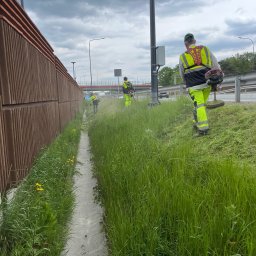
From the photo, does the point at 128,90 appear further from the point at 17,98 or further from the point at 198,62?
the point at 17,98

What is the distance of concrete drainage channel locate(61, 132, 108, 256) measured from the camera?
3485 mm

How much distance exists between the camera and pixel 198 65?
6770mm

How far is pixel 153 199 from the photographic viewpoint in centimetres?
329

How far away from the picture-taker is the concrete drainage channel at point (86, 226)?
349 centimetres

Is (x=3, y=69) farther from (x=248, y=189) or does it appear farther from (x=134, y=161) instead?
(x=248, y=189)

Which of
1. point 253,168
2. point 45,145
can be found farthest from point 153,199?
point 45,145

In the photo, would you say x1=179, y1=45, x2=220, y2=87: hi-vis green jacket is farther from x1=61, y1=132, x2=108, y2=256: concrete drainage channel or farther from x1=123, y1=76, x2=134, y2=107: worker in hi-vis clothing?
x1=123, y1=76, x2=134, y2=107: worker in hi-vis clothing

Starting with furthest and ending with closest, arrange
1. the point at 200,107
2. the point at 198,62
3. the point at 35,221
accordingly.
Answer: the point at 198,62
the point at 200,107
the point at 35,221

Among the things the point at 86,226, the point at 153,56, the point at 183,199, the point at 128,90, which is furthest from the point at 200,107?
the point at 128,90

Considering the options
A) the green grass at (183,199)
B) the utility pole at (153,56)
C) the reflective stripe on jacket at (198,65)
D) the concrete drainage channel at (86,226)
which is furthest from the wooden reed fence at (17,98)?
the utility pole at (153,56)

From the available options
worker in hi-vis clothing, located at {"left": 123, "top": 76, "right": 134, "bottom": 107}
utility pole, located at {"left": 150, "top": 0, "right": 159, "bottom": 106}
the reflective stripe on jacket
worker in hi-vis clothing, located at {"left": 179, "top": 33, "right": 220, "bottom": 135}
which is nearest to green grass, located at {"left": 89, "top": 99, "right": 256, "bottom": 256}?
worker in hi-vis clothing, located at {"left": 179, "top": 33, "right": 220, "bottom": 135}

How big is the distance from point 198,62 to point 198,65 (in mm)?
62

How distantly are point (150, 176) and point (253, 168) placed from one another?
1276 mm

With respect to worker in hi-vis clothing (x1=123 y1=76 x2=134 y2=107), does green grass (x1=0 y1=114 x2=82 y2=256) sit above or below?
below
